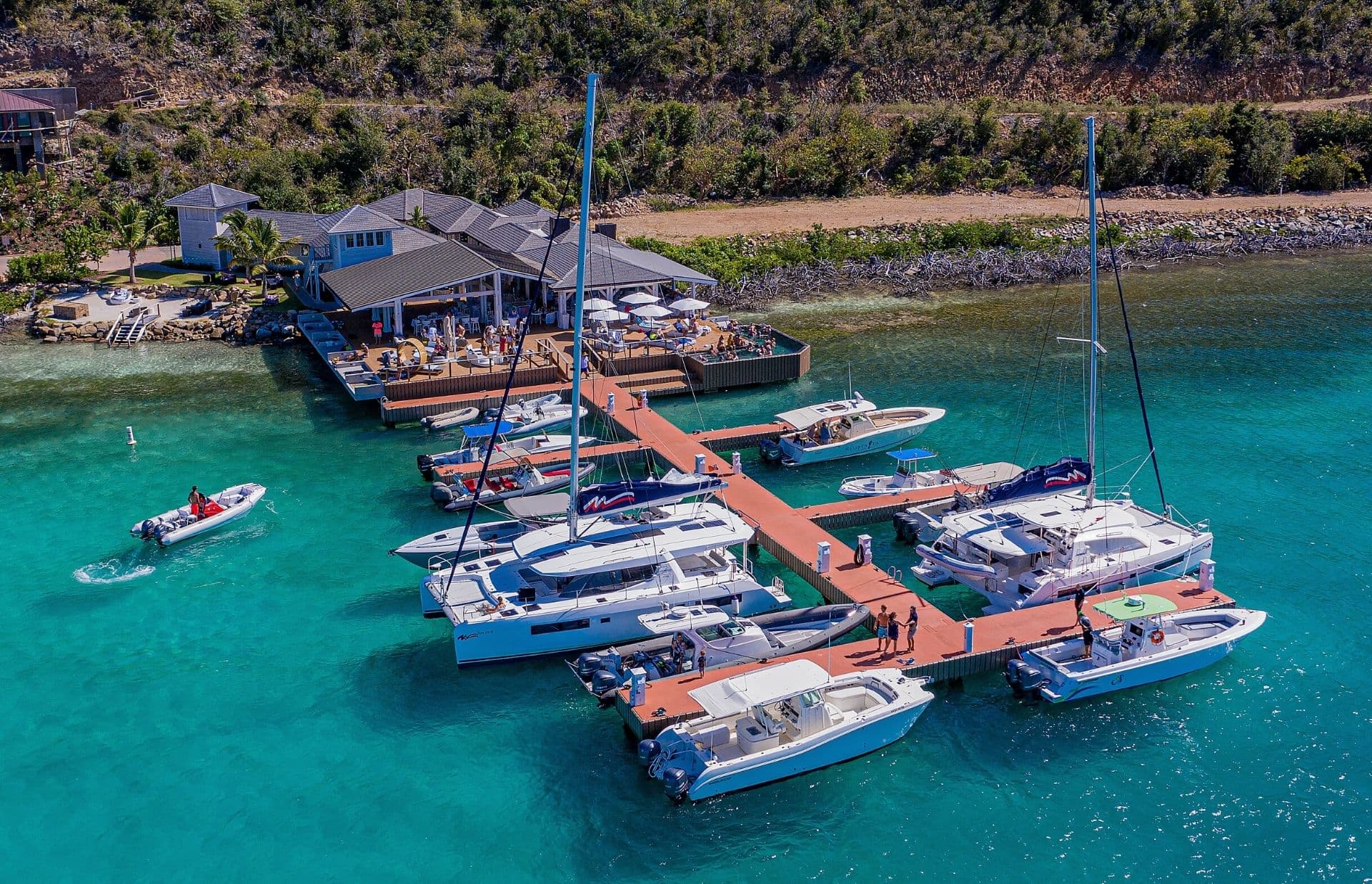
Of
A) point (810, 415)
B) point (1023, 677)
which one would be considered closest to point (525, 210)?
point (810, 415)

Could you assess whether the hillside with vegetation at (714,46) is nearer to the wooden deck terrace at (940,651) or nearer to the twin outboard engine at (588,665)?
the twin outboard engine at (588,665)

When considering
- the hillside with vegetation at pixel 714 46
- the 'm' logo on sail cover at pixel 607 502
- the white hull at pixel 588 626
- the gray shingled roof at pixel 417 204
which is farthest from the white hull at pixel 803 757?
the hillside with vegetation at pixel 714 46

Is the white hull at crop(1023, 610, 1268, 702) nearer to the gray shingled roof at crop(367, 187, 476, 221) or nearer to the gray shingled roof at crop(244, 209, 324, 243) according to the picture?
the gray shingled roof at crop(244, 209, 324, 243)

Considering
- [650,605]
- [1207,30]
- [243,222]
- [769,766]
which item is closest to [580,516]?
[650,605]

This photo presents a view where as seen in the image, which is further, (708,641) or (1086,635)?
(708,641)

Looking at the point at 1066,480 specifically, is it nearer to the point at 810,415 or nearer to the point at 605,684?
the point at 810,415

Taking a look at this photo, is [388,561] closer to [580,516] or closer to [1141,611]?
[580,516]
